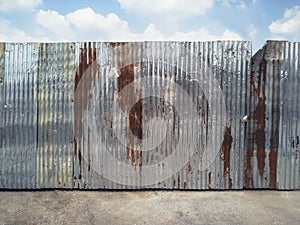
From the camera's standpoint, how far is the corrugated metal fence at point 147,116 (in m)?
4.56

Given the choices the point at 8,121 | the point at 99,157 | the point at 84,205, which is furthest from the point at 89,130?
the point at 8,121

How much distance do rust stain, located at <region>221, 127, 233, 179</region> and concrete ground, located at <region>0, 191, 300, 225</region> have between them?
0.53m

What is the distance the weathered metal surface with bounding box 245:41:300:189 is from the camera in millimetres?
4582

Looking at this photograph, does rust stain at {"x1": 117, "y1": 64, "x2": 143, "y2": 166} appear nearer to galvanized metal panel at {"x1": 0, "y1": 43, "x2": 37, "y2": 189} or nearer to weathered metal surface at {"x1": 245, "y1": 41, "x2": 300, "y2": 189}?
galvanized metal panel at {"x1": 0, "y1": 43, "x2": 37, "y2": 189}

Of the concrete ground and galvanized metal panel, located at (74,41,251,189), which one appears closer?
the concrete ground

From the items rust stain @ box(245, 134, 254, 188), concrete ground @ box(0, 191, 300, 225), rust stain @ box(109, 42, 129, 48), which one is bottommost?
concrete ground @ box(0, 191, 300, 225)

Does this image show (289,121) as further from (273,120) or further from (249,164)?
(249,164)

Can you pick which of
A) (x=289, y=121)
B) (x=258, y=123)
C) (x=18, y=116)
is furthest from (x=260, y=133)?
(x=18, y=116)

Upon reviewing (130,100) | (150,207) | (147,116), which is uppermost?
(130,100)

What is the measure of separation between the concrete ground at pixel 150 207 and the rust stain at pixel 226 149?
53cm

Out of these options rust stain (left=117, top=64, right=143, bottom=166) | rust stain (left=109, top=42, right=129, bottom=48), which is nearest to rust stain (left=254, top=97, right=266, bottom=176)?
rust stain (left=117, top=64, right=143, bottom=166)

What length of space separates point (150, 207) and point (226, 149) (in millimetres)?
2146

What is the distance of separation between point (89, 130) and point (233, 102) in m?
3.40

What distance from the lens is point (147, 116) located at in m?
4.59
